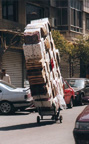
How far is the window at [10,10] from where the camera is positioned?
99.1 ft

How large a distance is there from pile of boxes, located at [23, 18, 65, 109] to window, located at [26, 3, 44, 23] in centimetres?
1816

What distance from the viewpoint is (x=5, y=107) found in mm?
17969

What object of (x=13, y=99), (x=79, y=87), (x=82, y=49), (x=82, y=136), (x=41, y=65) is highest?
(x=82, y=49)

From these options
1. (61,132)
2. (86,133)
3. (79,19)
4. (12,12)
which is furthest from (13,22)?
(86,133)

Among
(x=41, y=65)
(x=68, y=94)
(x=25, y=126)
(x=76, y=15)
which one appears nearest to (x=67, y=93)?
(x=68, y=94)

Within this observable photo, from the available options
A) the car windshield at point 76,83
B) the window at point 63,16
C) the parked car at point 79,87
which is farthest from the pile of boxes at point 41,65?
the window at point 63,16

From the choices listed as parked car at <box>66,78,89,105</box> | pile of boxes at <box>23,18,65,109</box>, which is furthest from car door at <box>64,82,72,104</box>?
pile of boxes at <box>23,18,65,109</box>

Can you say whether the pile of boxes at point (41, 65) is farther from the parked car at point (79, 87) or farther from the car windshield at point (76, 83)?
the car windshield at point (76, 83)

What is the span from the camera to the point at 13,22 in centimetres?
3058

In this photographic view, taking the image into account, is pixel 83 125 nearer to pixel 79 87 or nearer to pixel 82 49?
pixel 79 87

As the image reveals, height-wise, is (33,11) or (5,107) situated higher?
(33,11)

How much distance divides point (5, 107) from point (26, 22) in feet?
50.6

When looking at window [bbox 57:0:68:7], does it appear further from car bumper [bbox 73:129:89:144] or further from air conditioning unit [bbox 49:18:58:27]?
car bumper [bbox 73:129:89:144]

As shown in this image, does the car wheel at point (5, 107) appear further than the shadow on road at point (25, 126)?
Yes
